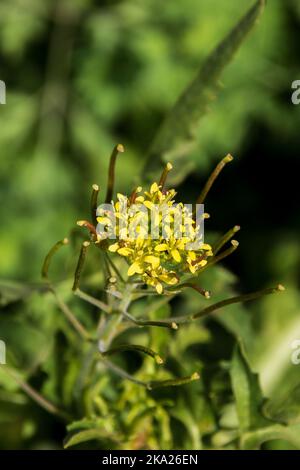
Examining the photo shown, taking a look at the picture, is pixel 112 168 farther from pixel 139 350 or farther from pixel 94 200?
pixel 139 350

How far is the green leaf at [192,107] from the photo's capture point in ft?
4.40

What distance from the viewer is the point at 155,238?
118cm

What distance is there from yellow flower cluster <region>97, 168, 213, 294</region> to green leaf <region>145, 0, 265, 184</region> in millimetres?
274

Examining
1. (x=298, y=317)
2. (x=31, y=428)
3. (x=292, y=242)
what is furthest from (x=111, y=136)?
(x=31, y=428)

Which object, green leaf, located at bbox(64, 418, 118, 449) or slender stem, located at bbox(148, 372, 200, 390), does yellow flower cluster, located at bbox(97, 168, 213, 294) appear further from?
green leaf, located at bbox(64, 418, 118, 449)

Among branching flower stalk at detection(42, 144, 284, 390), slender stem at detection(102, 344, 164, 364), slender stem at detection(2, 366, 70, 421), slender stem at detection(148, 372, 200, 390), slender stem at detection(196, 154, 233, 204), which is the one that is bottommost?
slender stem at detection(148, 372, 200, 390)

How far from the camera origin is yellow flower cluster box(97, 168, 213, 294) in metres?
1.15

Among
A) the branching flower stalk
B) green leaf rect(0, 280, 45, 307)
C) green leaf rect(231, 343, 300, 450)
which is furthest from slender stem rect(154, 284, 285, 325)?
green leaf rect(0, 280, 45, 307)

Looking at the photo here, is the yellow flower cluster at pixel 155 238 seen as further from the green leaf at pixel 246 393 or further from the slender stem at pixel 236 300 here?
the green leaf at pixel 246 393

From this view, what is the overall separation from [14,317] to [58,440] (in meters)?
0.26

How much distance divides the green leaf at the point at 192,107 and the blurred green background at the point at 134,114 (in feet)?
3.25

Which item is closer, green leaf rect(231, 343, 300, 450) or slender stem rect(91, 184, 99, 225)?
slender stem rect(91, 184, 99, 225)

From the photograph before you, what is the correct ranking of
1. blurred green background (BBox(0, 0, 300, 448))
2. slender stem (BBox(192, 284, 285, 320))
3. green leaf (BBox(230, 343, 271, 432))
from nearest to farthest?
slender stem (BBox(192, 284, 285, 320)), green leaf (BBox(230, 343, 271, 432)), blurred green background (BBox(0, 0, 300, 448))

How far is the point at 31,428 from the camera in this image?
57.3 inches
